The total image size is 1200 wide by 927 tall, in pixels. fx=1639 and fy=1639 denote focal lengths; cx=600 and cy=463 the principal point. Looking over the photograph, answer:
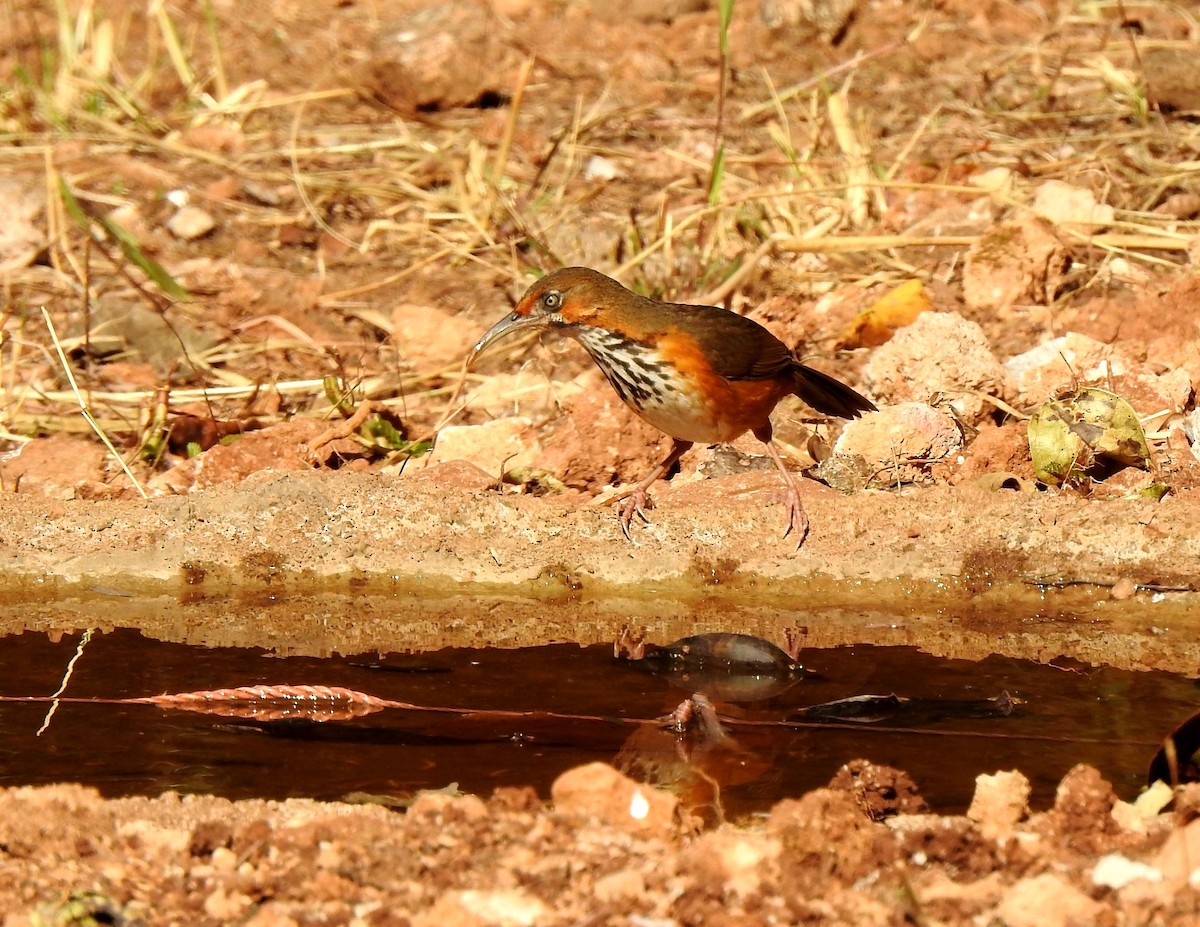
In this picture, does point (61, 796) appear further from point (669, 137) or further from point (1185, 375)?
point (669, 137)

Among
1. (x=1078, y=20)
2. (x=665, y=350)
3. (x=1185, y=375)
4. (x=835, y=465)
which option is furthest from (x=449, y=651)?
(x=1078, y=20)

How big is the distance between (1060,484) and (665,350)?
1.29 m

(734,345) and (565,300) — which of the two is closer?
(734,345)

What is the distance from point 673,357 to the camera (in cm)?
496

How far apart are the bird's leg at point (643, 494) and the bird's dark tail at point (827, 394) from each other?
0.42m

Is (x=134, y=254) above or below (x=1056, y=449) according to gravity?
below

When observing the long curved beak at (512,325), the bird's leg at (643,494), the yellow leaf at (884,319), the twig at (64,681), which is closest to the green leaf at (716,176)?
the yellow leaf at (884,319)

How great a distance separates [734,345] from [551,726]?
1.69 m

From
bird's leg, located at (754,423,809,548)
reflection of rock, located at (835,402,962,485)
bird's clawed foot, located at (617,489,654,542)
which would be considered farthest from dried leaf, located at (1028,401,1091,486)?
bird's clawed foot, located at (617,489,654,542)

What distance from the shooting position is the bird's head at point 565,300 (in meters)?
5.09

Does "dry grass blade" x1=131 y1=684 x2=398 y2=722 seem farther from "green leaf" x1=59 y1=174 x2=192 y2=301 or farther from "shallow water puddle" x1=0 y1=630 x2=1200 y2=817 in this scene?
"green leaf" x1=59 y1=174 x2=192 y2=301

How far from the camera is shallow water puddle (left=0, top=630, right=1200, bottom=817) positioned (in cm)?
344

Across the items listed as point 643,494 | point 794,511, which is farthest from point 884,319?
point 794,511

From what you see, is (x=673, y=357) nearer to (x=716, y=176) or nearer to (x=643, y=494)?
(x=643, y=494)
